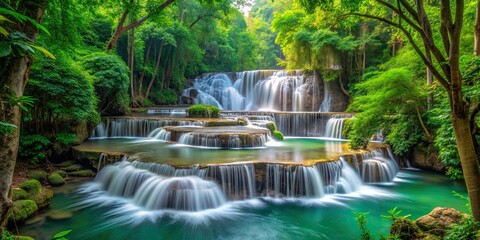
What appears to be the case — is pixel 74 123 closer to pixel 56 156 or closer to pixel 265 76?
pixel 56 156

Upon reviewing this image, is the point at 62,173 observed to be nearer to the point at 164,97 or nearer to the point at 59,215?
the point at 59,215

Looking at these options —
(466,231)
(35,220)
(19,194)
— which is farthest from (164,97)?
(466,231)

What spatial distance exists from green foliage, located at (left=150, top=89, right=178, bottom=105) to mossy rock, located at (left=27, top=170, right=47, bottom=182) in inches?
634

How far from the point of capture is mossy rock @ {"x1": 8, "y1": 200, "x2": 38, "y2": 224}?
5.50 meters

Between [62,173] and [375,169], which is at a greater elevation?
[375,169]

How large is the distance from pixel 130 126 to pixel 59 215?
7.85m

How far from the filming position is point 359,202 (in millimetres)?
7223

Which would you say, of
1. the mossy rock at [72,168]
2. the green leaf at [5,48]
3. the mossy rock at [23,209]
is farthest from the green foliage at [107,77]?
the green leaf at [5,48]

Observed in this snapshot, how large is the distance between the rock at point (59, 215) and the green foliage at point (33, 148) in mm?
3569

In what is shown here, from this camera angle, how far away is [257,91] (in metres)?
22.9

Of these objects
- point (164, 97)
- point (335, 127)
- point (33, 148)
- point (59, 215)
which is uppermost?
point (164, 97)

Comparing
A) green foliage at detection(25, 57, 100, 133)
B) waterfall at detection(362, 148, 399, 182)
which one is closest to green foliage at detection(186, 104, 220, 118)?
green foliage at detection(25, 57, 100, 133)

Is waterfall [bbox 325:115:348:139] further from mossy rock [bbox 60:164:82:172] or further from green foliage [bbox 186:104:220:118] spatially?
mossy rock [bbox 60:164:82:172]

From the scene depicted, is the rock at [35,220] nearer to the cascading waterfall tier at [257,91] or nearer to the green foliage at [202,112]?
the green foliage at [202,112]
